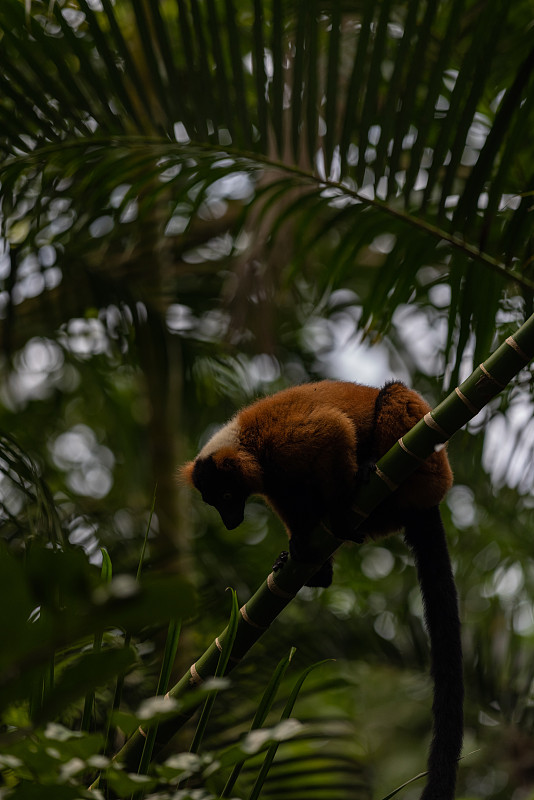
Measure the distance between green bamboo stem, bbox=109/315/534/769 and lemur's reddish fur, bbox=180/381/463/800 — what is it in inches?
19.9

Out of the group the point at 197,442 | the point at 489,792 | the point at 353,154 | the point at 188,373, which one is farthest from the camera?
the point at 489,792

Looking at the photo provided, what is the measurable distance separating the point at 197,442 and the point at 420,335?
1772mm

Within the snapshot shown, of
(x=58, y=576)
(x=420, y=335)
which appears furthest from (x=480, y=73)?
(x=420, y=335)

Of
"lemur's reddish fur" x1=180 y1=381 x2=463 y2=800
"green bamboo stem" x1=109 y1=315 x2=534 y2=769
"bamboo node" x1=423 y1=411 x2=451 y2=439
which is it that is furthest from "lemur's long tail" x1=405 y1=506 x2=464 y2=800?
"bamboo node" x1=423 y1=411 x2=451 y2=439

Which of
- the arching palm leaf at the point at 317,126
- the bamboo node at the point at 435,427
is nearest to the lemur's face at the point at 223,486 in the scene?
the arching palm leaf at the point at 317,126

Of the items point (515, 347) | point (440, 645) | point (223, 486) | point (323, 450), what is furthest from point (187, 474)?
point (515, 347)

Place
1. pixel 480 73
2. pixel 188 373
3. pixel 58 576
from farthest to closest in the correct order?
pixel 188 373 < pixel 480 73 < pixel 58 576

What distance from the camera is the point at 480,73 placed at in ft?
7.73

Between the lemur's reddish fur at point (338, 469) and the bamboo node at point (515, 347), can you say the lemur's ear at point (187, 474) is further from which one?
the bamboo node at point (515, 347)

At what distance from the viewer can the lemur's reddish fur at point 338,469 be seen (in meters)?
2.70

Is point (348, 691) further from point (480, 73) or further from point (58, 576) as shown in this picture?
point (58, 576)

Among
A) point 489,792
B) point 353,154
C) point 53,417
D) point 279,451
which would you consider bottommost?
point 489,792

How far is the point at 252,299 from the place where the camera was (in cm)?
397

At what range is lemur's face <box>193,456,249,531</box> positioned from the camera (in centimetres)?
301
